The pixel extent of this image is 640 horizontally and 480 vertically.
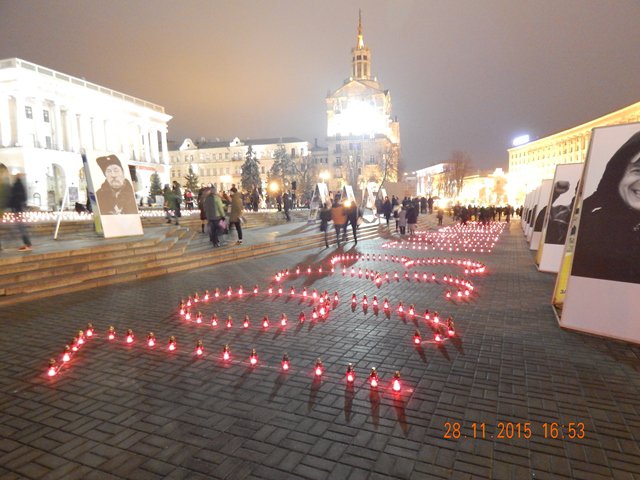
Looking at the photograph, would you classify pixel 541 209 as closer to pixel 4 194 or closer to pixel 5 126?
pixel 4 194

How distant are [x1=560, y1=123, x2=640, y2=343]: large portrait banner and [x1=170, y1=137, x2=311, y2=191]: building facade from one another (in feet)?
372

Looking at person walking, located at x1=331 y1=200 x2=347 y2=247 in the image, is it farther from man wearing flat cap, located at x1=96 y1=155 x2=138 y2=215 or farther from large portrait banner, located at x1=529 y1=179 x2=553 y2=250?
man wearing flat cap, located at x1=96 y1=155 x2=138 y2=215

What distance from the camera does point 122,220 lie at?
14.9 meters

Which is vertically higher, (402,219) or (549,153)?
(549,153)

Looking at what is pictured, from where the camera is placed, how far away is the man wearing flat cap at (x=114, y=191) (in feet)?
47.6

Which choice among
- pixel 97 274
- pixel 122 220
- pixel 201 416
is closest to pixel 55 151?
pixel 122 220

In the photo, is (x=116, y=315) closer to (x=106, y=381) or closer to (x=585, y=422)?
(x=106, y=381)

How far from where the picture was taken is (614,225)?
6.12 metres

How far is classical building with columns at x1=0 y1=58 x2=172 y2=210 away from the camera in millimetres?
53156

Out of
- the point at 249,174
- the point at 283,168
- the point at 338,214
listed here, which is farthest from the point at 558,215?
the point at 283,168

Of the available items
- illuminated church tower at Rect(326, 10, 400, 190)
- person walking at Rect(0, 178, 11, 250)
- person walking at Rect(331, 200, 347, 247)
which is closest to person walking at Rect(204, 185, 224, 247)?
person walking at Rect(331, 200, 347, 247)
